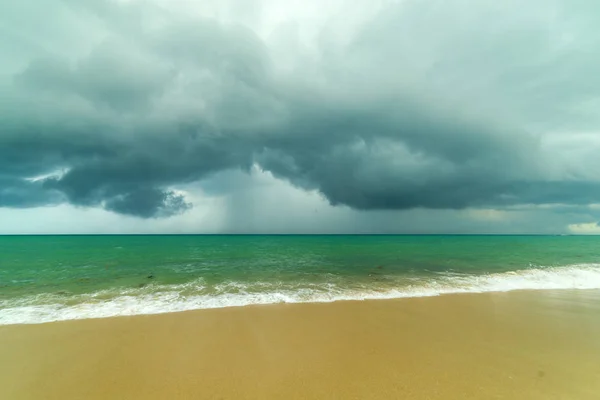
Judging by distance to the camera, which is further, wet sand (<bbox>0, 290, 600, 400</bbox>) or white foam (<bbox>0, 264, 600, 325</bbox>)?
white foam (<bbox>0, 264, 600, 325</bbox>)

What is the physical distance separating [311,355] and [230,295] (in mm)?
8261

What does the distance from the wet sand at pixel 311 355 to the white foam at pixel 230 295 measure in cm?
131

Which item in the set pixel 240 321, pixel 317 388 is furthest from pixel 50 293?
pixel 317 388

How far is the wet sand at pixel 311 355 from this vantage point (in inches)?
219

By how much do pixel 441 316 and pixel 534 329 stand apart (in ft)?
9.39

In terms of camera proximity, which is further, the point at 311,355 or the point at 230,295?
the point at 230,295

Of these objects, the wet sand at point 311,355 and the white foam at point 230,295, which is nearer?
the wet sand at point 311,355

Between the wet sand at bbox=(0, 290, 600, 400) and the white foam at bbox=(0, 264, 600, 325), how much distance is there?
131 centimetres

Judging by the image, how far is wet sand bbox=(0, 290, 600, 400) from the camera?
555 cm

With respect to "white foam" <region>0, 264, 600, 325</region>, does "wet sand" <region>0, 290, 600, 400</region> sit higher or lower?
higher

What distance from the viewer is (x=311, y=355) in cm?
688

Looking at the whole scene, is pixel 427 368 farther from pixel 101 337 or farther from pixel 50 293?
pixel 50 293

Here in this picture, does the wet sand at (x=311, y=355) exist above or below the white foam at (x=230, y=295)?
above

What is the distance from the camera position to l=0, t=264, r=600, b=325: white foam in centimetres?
1124
